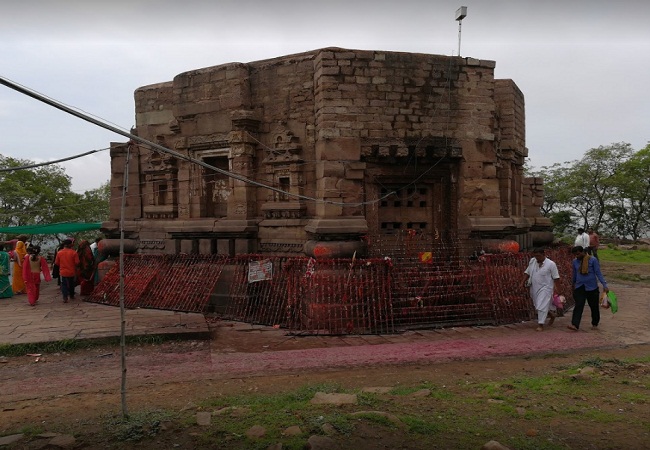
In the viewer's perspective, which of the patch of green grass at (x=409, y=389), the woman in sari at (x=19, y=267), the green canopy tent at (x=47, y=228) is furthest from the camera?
the green canopy tent at (x=47, y=228)

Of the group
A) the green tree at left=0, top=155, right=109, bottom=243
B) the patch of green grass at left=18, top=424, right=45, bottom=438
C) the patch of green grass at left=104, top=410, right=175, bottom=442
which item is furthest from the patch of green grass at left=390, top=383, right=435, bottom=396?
the green tree at left=0, top=155, right=109, bottom=243

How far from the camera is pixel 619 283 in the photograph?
13.9m

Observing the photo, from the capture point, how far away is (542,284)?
7590 mm

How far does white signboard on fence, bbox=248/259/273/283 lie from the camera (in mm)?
8344

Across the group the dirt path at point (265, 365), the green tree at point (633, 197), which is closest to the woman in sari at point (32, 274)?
the dirt path at point (265, 365)

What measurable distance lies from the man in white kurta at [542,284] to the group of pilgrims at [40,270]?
914 centimetres

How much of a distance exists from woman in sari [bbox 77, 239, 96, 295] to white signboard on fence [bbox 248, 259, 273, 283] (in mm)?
4606

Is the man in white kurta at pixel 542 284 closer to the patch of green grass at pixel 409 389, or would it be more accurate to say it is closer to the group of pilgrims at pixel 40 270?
the patch of green grass at pixel 409 389

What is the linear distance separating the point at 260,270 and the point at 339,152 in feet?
8.55

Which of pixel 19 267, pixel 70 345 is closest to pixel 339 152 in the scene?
pixel 70 345

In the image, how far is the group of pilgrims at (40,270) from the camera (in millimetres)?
9844

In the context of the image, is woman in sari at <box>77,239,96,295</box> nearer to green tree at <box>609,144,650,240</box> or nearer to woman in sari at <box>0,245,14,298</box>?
woman in sari at <box>0,245,14,298</box>

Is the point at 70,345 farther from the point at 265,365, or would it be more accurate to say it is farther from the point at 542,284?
the point at 542,284

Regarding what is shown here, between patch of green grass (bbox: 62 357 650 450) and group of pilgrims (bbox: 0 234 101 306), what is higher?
group of pilgrims (bbox: 0 234 101 306)
